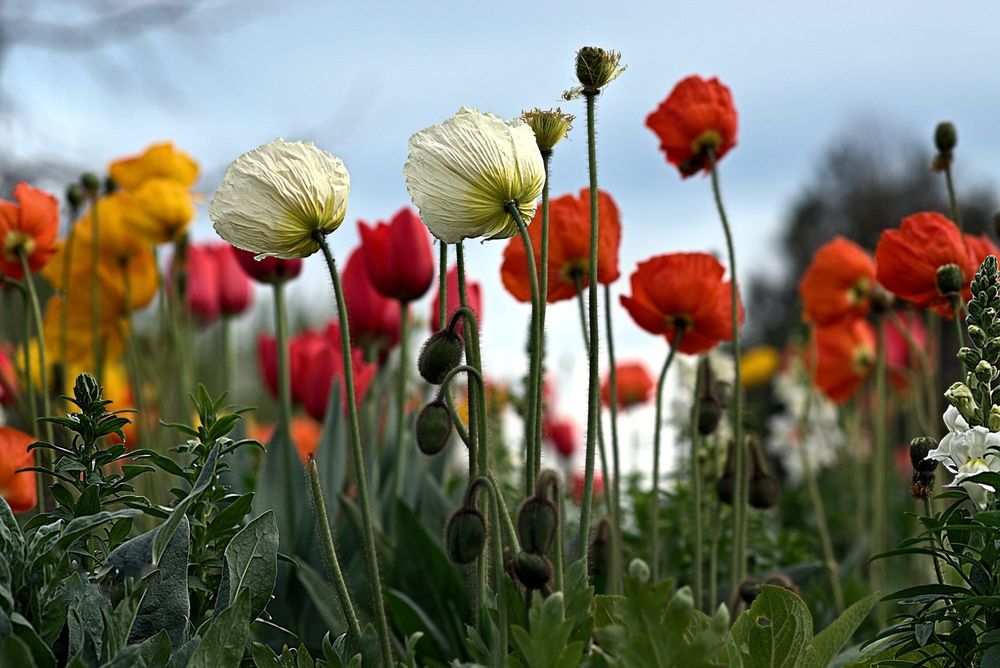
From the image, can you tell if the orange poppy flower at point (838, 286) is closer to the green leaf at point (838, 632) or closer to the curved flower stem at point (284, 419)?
the curved flower stem at point (284, 419)

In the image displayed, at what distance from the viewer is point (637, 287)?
5.65 ft

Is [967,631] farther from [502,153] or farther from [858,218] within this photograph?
[858,218]

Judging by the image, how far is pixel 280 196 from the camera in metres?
1.16

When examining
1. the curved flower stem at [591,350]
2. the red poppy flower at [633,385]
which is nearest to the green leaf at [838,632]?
the curved flower stem at [591,350]

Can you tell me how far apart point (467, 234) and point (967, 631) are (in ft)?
1.98

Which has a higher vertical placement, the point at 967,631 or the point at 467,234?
the point at 467,234

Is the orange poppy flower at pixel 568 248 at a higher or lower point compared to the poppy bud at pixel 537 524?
higher

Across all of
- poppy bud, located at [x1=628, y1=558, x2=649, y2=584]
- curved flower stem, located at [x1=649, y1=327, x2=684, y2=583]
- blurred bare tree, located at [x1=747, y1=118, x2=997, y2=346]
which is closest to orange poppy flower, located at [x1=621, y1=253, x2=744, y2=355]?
curved flower stem, located at [x1=649, y1=327, x2=684, y2=583]

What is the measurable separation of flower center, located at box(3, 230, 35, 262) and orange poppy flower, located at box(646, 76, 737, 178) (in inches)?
42.4

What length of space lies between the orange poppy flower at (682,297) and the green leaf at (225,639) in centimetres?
93

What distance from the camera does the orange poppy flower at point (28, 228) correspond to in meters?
1.91

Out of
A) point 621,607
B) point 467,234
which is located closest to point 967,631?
point 621,607

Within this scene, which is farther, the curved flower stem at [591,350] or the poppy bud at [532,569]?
the curved flower stem at [591,350]

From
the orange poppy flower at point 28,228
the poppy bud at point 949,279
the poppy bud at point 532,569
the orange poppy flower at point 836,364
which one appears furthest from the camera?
the orange poppy flower at point 836,364
